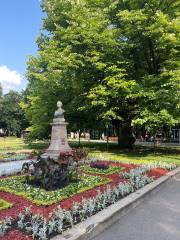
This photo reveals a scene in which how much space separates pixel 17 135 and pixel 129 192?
76286 mm

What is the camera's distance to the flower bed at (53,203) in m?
6.31

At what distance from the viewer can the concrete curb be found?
6.19 metres

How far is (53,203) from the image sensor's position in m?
8.53

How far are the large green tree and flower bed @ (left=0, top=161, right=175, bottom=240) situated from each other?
35.1ft

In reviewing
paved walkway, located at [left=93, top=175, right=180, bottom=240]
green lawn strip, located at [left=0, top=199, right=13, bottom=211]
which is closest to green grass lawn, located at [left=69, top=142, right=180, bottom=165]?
paved walkway, located at [left=93, top=175, right=180, bottom=240]

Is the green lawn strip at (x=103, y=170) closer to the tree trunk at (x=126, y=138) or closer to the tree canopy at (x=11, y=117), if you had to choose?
the tree trunk at (x=126, y=138)

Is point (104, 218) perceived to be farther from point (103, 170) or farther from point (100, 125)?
point (100, 125)

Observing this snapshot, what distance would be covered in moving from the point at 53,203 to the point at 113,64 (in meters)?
17.7

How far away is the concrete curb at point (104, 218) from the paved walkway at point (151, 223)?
0.12 metres

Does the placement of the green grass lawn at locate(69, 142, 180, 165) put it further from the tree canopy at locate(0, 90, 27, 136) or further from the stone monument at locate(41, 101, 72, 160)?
the tree canopy at locate(0, 90, 27, 136)

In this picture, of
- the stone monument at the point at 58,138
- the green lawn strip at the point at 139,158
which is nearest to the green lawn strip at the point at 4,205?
the stone monument at the point at 58,138

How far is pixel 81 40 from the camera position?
25547 mm

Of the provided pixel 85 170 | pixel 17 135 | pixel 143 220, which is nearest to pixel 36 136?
pixel 85 170

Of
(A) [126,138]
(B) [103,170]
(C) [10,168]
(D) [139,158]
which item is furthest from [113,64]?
(C) [10,168]
